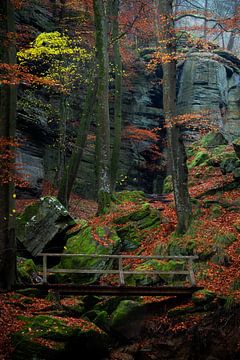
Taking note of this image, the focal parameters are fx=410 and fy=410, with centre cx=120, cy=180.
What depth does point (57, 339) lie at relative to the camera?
9.68 metres

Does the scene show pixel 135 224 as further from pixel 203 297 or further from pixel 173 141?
pixel 203 297

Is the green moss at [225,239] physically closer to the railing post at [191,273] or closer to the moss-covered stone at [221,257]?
the moss-covered stone at [221,257]

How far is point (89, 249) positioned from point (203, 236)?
403 centimetres

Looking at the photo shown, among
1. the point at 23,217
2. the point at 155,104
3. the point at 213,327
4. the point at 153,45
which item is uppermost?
the point at 153,45

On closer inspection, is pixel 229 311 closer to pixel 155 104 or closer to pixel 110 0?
pixel 110 0

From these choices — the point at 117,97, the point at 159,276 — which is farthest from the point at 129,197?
the point at 159,276

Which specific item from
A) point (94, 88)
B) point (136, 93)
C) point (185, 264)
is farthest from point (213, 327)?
point (136, 93)

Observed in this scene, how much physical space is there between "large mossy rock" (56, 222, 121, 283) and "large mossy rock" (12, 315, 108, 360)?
317cm

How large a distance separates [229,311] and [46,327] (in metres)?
4.47

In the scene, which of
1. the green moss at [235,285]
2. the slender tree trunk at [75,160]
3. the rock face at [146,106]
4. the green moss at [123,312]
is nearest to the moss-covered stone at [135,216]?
the slender tree trunk at [75,160]

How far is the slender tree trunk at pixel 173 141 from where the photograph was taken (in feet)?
46.7

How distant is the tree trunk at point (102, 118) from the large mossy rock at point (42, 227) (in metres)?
2.20

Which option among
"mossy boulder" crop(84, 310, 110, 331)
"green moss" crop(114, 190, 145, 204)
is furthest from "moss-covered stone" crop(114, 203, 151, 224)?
"mossy boulder" crop(84, 310, 110, 331)

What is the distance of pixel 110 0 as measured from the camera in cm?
2106
